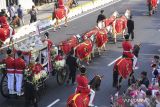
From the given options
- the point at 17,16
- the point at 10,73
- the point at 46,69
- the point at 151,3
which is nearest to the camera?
the point at 10,73

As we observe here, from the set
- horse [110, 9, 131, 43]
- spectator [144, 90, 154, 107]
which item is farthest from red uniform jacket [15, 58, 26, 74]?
horse [110, 9, 131, 43]

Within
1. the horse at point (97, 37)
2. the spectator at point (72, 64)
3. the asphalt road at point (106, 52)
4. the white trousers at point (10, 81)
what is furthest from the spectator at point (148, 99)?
the horse at point (97, 37)

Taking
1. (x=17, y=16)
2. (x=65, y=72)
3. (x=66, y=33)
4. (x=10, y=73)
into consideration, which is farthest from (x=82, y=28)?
(x=10, y=73)

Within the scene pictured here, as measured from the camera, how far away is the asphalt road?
19406 mm

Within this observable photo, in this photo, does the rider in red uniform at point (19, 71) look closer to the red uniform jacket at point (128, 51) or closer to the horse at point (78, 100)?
the horse at point (78, 100)

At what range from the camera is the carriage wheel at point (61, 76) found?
20559 mm

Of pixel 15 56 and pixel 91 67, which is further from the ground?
pixel 15 56

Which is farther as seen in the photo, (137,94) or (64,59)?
(64,59)

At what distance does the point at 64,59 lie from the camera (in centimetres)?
2067

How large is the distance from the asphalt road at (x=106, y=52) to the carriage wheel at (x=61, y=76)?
0.26m

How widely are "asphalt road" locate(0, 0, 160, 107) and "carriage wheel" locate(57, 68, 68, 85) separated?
0.26m

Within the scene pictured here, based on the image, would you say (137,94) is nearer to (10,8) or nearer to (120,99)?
(120,99)

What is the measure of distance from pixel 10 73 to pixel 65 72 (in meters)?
2.97

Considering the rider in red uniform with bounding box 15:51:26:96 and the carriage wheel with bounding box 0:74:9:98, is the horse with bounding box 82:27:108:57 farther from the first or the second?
the rider in red uniform with bounding box 15:51:26:96
